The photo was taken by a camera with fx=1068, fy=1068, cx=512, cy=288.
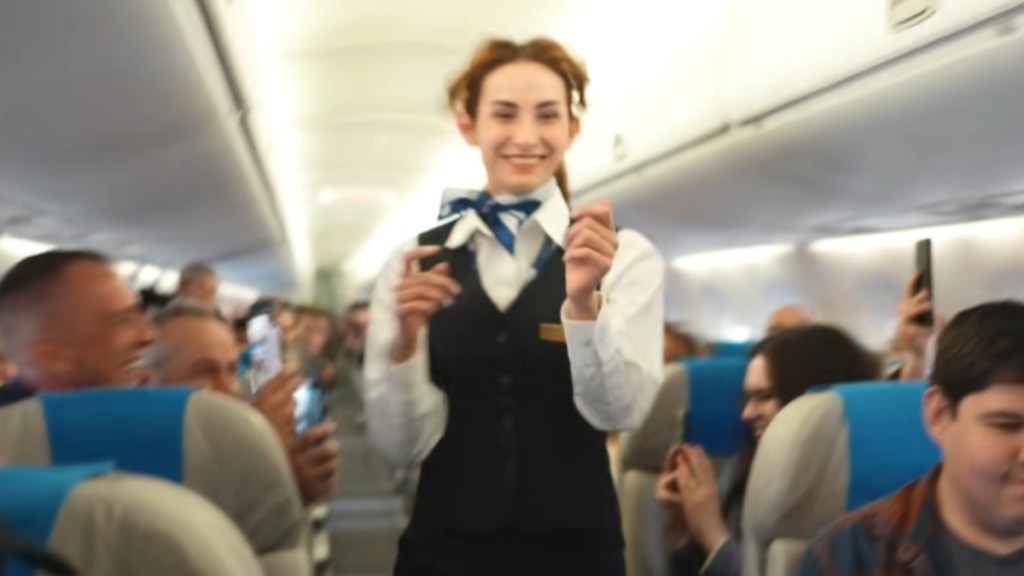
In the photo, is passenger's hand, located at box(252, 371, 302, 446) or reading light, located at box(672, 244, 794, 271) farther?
reading light, located at box(672, 244, 794, 271)

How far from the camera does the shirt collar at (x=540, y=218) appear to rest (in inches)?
76.9

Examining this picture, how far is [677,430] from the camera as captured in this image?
150 inches

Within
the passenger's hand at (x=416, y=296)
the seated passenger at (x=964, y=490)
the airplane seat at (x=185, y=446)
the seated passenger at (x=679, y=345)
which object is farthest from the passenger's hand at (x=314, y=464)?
the seated passenger at (x=679, y=345)

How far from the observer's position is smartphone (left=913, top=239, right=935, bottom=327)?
286 cm

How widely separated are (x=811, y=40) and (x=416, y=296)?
6.58 ft

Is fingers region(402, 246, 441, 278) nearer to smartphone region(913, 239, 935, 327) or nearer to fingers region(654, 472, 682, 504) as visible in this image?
fingers region(654, 472, 682, 504)

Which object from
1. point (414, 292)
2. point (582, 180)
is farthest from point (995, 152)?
point (582, 180)

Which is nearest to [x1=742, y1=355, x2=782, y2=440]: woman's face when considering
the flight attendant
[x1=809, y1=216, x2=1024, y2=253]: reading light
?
the flight attendant

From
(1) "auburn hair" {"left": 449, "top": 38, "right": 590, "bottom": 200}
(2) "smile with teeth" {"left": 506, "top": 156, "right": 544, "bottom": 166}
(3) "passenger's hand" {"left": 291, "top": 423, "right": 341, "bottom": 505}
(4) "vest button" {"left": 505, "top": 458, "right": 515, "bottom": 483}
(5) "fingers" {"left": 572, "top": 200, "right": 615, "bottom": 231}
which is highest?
(1) "auburn hair" {"left": 449, "top": 38, "right": 590, "bottom": 200}

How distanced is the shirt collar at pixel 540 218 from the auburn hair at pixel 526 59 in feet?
0.43

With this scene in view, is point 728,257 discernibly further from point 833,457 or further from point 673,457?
point 833,457

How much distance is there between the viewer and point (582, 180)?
21.4 feet

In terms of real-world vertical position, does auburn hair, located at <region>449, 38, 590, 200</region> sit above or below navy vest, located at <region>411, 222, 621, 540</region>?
above

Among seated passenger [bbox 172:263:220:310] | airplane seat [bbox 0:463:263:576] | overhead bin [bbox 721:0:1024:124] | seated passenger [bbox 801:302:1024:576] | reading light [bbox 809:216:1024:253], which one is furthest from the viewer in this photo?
seated passenger [bbox 172:263:220:310]
